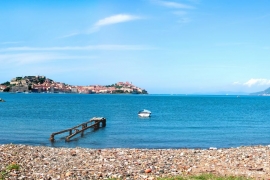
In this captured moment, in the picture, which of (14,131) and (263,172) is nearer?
(263,172)

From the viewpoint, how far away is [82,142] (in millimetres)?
36125

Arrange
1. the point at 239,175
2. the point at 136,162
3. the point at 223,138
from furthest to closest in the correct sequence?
the point at 223,138 → the point at 136,162 → the point at 239,175

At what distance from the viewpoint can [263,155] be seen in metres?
19.5

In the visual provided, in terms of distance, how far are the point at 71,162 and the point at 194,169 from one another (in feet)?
21.7

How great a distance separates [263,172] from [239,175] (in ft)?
4.63

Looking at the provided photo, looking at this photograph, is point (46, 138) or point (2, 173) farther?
point (46, 138)

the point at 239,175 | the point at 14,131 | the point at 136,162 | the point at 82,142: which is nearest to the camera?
the point at 239,175

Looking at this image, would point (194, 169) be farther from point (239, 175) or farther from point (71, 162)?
point (71, 162)

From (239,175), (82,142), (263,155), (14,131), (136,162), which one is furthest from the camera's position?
(14,131)

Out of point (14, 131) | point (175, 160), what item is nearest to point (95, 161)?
point (175, 160)

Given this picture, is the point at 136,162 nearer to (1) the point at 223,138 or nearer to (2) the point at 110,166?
(2) the point at 110,166

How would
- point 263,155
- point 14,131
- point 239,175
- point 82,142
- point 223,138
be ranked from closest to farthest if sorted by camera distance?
1. point 239,175
2. point 263,155
3. point 82,142
4. point 223,138
5. point 14,131

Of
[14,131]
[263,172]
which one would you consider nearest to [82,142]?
[14,131]

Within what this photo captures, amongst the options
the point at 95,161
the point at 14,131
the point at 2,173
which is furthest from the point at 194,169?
the point at 14,131
